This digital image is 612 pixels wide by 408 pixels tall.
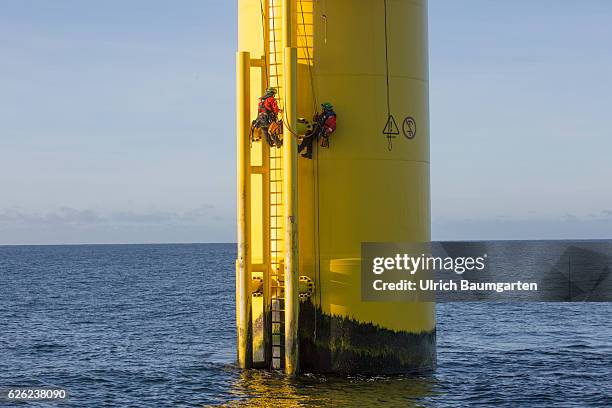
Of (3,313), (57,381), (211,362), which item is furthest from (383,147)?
(3,313)

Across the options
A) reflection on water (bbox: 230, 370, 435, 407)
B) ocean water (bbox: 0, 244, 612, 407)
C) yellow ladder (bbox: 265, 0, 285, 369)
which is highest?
yellow ladder (bbox: 265, 0, 285, 369)

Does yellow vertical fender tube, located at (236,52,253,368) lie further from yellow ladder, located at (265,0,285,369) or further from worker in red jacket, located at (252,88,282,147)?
yellow ladder, located at (265,0,285,369)

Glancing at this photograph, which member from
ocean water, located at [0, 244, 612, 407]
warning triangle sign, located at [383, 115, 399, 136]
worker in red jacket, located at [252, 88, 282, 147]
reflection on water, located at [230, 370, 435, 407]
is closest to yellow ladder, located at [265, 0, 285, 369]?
worker in red jacket, located at [252, 88, 282, 147]

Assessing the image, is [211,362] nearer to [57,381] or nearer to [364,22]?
[57,381]

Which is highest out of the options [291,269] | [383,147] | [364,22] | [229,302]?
[364,22]

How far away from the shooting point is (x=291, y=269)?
88.0ft

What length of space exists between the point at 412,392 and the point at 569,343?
1565 cm

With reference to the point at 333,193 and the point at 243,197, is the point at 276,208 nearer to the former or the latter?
the point at 243,197

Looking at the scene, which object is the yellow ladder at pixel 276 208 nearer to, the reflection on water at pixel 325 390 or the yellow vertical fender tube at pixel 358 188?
the yellow vertical fender tube at pixel 358 188

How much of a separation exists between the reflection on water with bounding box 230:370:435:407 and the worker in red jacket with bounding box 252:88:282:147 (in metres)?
6.35

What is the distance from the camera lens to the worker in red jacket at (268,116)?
27703 millimetres

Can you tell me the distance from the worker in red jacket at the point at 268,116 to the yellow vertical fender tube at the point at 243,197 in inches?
14.2

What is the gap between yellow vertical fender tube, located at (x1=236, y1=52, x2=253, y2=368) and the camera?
90.2 ft

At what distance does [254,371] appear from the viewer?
28188 mm
